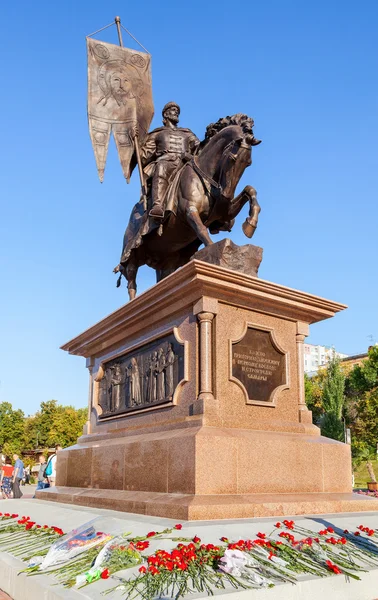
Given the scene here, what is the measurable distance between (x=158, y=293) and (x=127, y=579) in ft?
15.9

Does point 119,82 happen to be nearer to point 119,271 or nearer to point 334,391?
point 119,271

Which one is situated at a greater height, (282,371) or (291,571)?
(282,371)

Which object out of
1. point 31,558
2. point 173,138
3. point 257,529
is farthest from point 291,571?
point 173,138

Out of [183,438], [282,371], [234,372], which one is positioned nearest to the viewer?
[183,438]

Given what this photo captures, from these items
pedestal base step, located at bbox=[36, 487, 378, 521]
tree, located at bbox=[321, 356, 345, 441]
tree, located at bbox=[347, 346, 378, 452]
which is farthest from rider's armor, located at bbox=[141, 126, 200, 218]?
tree, located at bbox=[347, 346, 378, 452]

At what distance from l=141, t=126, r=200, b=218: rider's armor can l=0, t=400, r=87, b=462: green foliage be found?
53709 millimetres

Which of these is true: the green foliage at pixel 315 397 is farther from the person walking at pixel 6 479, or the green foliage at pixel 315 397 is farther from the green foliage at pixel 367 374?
the person walking at pixel 6 479

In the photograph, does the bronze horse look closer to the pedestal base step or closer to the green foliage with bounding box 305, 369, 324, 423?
the pedestal base step

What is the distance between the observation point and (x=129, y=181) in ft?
37.9

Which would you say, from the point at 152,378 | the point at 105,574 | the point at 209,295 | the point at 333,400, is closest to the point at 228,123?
the point at 209,295

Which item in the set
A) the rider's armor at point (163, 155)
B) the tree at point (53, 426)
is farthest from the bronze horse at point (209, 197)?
the tree at point (53, 426)

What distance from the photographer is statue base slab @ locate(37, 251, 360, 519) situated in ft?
23.6

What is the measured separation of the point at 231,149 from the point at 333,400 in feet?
134

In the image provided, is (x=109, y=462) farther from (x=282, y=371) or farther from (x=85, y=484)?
(x=282, y=371)
